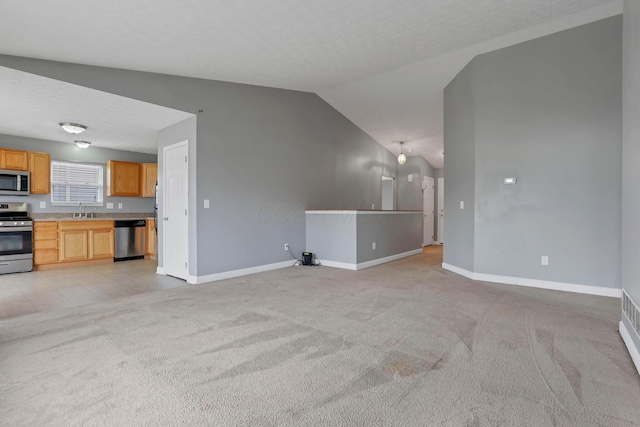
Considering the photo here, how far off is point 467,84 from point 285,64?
2613 millimetres

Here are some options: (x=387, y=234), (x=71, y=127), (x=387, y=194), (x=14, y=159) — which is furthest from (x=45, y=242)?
(x=387, y=194)

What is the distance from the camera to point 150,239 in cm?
656

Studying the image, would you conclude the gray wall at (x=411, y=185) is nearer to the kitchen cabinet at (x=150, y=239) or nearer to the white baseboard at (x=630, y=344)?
the kitchen cabinet at (x=150, y=239)

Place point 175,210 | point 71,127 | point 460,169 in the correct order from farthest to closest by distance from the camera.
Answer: point 460,169 → point 175,210 → point 71,127

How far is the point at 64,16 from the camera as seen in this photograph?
2.45m

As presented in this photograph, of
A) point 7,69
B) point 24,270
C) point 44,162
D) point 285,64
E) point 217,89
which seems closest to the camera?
point 7,69

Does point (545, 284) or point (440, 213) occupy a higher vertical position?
point (440, 213)

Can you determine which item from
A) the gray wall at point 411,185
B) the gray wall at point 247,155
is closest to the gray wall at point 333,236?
the gray wall at point 247,155

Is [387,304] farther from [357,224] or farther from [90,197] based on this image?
[90,197]

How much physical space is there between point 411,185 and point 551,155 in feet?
17.0

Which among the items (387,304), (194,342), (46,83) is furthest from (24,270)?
(387,304)

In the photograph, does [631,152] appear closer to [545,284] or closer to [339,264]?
[545,284]

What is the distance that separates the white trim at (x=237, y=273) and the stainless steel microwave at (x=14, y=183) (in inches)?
138

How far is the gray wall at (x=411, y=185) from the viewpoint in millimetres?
9055
